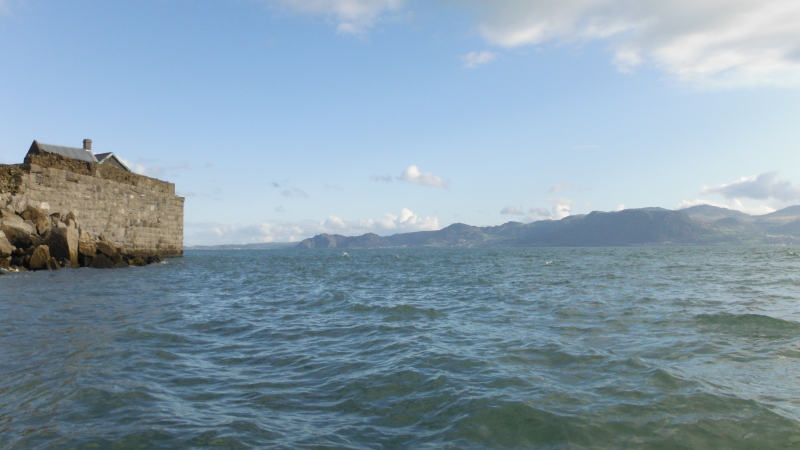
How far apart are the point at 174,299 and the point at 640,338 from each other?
1405cm

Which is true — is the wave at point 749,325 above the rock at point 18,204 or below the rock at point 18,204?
below

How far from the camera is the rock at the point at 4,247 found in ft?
74.3

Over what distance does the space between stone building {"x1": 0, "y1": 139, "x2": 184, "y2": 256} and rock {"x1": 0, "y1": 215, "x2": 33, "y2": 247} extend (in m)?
1.51

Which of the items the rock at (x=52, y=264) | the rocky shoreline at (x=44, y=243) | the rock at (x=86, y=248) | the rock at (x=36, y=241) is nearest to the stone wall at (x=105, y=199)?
the rocky shoreline at (x=44, y=243)

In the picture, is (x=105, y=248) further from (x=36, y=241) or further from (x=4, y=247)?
(x=4, y=247)

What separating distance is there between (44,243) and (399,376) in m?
27.2

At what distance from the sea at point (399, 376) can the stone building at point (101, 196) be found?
55.7 feet

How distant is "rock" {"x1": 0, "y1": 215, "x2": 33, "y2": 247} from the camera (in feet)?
77.4

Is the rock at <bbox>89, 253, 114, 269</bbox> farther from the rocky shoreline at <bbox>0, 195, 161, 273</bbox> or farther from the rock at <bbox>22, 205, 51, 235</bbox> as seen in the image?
the rock at <bbox>22, 205, 51, 235</bbox>

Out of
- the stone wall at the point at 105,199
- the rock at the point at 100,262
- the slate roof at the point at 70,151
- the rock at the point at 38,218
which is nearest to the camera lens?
the rock at the point at 38,218

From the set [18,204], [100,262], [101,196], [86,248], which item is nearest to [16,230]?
[18,204]

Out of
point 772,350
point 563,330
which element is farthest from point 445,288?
point 772,350

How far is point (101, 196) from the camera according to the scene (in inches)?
1260

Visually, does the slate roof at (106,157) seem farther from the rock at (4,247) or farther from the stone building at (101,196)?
the rock at (4,247)
